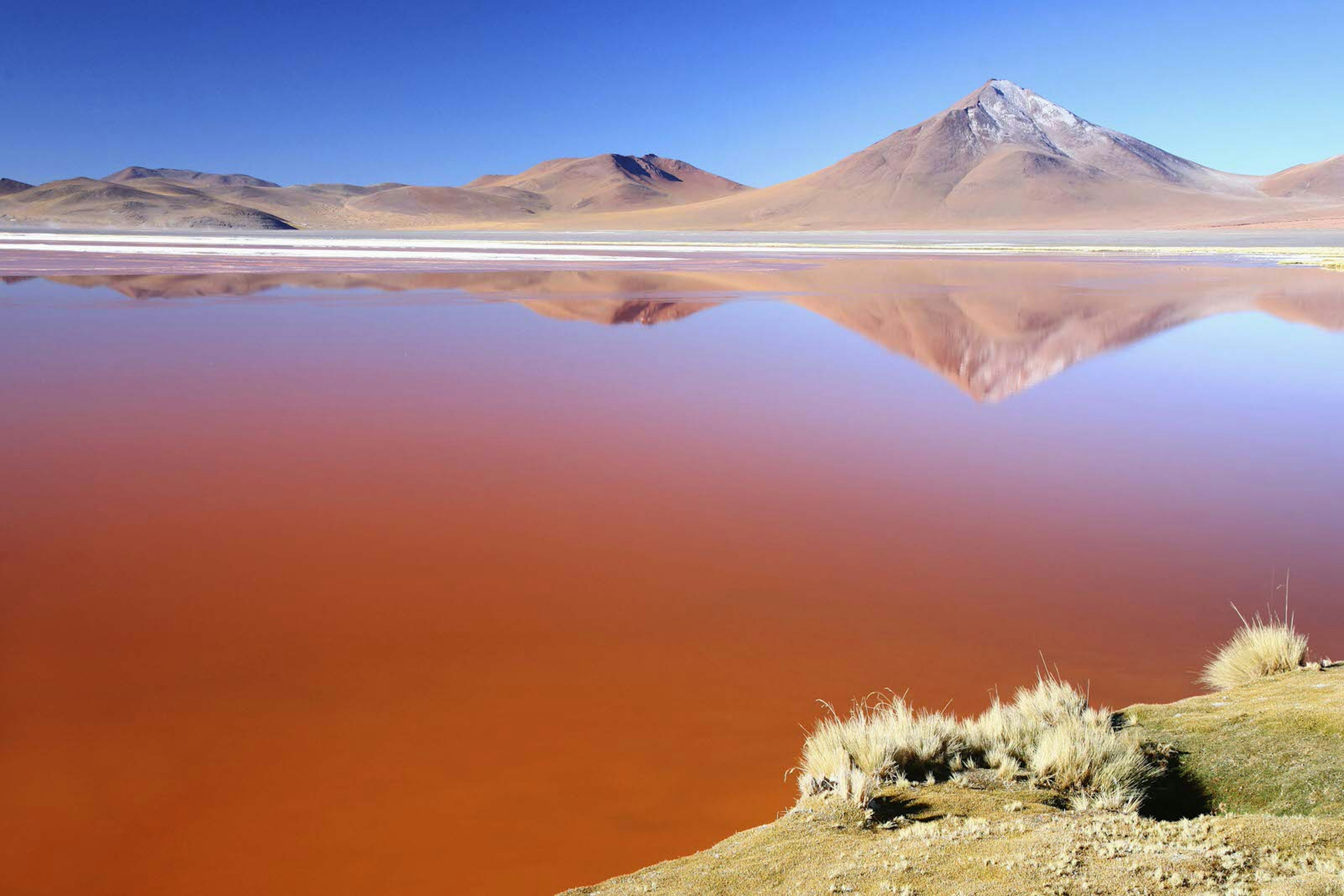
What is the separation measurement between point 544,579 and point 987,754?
2.45m

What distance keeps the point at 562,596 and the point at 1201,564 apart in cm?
359

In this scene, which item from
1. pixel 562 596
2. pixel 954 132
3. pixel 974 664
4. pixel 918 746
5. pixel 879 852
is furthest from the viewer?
pixel 954 132

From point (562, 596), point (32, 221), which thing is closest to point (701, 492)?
→ point (562, 596)

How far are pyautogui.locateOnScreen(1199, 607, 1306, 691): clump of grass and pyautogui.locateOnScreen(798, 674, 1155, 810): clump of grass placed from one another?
91 cm

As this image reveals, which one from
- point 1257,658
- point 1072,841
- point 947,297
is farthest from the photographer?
point 947,297

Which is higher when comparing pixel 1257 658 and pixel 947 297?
pixel 947 297

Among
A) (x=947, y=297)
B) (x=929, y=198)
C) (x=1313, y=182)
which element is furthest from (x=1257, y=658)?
(x=1313, y=182)

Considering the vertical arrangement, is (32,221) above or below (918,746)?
above

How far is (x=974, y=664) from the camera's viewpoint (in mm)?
4203

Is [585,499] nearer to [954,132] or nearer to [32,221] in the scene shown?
[32,221]

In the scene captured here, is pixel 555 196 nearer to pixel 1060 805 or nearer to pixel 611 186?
pixel 611 186

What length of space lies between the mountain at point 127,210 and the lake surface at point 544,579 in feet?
297

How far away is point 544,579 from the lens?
491cm

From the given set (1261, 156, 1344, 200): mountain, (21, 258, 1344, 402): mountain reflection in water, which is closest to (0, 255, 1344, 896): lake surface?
(21, 258, 1344, 402): mountain reflection in water
